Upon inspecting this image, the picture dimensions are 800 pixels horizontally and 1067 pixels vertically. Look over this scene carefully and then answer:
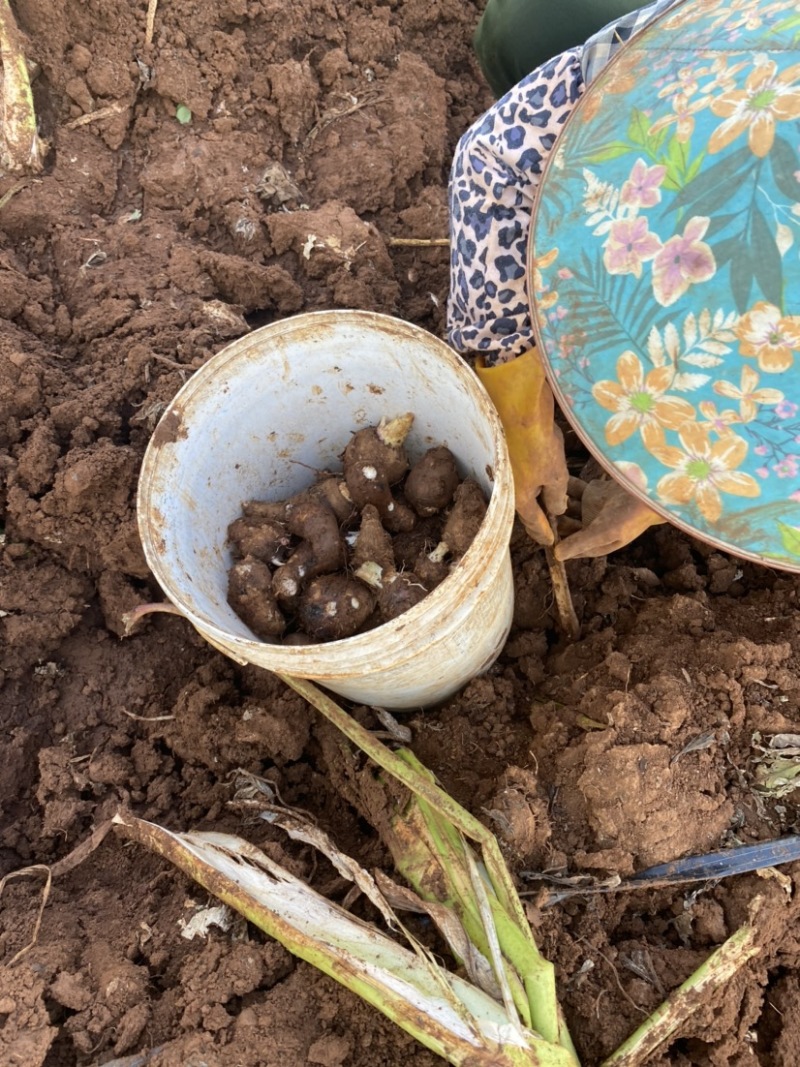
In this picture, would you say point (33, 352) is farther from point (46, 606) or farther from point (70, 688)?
point (70, 688)

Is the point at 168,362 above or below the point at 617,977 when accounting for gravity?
above

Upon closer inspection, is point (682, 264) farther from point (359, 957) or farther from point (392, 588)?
point (359, 957)

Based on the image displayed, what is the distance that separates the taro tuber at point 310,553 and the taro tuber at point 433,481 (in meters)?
0.20

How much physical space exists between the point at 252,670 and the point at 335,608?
40cm

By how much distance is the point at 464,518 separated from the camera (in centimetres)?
151

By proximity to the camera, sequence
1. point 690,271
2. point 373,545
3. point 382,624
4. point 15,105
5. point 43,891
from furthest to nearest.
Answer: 1. point 15,105
2. point 373,545
3. point 43,891
4. point 382,624
5. point 690,271

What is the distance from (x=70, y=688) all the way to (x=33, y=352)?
871mm

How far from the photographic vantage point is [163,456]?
57.1 inches

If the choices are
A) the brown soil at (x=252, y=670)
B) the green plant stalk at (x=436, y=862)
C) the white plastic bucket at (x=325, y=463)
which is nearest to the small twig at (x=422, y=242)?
the brown soil at (x=252, y=670)

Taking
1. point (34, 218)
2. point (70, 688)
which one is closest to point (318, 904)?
point (70, 688)

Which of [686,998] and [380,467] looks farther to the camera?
[380,467]

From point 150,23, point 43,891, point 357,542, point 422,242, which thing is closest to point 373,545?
point 357,542

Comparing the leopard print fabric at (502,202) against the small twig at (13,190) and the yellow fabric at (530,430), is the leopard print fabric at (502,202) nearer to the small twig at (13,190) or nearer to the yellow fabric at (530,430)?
the yellow fabric at (530,430)

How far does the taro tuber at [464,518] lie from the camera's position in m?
1.49
